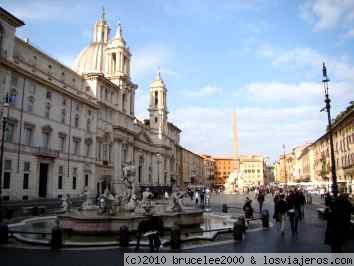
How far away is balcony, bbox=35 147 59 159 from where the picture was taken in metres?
40.7

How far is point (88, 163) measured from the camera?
173ft

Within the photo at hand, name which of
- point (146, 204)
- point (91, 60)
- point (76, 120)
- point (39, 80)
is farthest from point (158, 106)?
point (146, 204)

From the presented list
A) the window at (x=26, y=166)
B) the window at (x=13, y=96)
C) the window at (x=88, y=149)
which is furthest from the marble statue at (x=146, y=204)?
the window at (x=88, y=149)

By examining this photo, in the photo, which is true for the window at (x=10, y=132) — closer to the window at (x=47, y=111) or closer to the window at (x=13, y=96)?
the window at (x=13, y=96)

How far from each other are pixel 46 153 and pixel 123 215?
27.1 m

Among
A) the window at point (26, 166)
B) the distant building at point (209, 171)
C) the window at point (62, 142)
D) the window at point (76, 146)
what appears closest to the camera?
the window at point (26, 166)

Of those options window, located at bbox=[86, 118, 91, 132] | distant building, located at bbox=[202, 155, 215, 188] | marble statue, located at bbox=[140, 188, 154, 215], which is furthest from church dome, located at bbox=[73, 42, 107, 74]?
distant building, located at bbox=[202, 155, 215, 188]

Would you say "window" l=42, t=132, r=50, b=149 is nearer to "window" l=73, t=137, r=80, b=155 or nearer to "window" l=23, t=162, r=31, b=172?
"window" l=23, t=162, r=31, b=172

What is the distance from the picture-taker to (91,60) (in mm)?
69188

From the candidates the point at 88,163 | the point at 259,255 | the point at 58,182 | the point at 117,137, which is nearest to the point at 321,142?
the point at 117,137

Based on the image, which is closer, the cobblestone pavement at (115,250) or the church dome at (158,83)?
the cobblestone pavement at (115,250)

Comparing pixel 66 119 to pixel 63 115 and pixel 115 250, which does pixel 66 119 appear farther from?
pixel 115 250

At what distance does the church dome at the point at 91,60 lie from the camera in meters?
67.9

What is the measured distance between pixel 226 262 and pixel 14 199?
3185 cm
